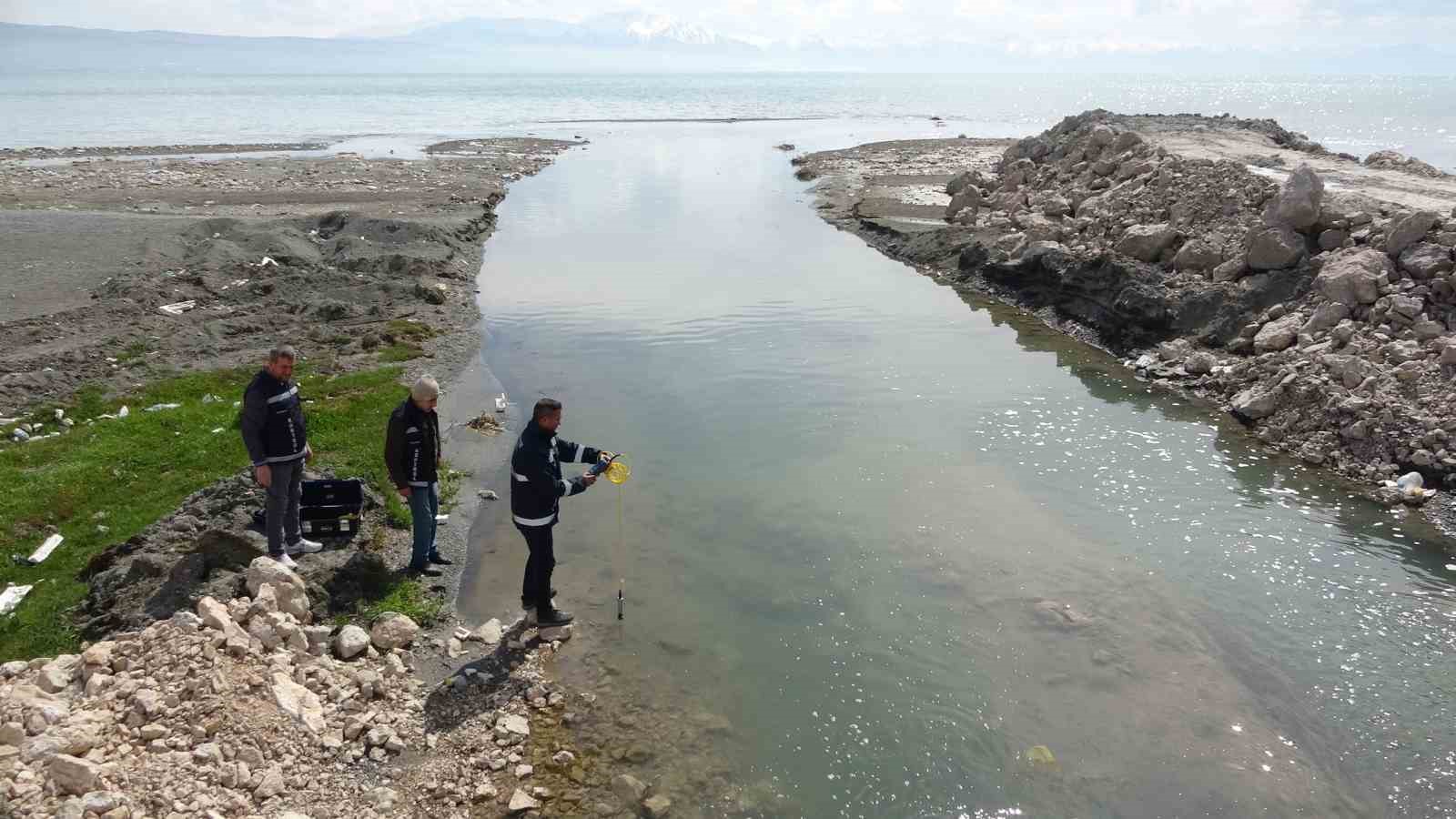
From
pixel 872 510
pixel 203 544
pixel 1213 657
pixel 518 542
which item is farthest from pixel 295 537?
pixel 1213 657

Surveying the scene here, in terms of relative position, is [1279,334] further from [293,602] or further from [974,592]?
[293,602]

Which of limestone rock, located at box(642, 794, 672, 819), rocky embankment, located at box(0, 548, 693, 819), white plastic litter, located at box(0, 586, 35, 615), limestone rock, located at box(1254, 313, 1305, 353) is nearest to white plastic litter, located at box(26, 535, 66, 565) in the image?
white plastic litter, located at box(0, 586, 35, 615)

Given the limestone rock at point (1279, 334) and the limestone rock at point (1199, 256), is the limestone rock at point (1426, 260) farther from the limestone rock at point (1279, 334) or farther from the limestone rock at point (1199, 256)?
the limestone rock at point (1199, 256)

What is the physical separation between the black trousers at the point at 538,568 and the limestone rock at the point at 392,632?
1.27 meters

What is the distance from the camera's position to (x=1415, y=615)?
11.0 m

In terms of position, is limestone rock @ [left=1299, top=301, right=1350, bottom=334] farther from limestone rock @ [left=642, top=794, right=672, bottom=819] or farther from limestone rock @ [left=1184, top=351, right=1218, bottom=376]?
limestone rock @ [left=642, top=794, right=672, bottom=819]

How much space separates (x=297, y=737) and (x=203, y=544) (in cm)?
293

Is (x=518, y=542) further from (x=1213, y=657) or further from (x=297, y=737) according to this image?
(x=1213, y=657)

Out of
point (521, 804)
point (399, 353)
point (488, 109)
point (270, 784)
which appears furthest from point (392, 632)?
point (488, 109)

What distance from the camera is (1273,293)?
20.5 meters

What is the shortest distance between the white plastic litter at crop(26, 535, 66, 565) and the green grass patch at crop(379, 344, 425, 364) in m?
8.90

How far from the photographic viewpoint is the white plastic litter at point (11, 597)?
919cm

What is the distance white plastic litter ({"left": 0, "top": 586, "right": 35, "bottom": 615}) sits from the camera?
30.1 ft

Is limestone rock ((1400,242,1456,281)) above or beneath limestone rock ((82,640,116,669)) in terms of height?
above
